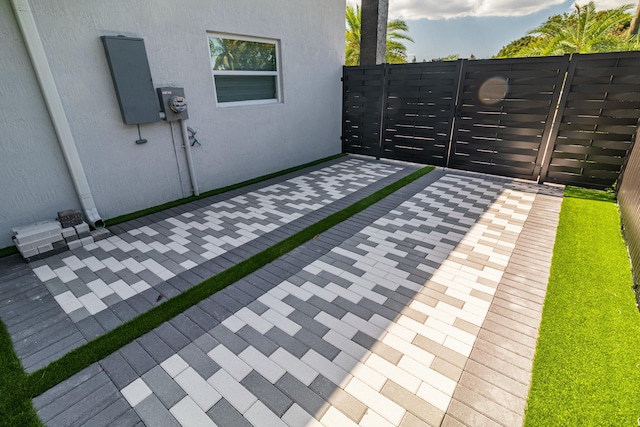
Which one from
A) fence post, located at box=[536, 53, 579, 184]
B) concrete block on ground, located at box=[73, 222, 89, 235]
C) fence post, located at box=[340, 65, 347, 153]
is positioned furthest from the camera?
fence post, located at box=[340, 65, 347, 153]

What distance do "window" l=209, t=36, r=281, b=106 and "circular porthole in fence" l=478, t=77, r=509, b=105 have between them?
408 centimetres

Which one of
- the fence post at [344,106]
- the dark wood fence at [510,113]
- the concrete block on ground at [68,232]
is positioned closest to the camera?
the concrete block on ground at [68,232]

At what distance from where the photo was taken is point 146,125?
4523 mm

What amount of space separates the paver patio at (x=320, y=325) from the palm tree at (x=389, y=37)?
12.6 meters

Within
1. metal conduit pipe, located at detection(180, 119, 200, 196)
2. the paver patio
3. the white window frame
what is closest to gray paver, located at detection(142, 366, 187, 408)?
the paver patio

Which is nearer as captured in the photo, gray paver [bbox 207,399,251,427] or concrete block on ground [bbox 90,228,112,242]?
gray paver [bbox 207,399,251,427]

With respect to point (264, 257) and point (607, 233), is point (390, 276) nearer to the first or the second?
point (264, 257)

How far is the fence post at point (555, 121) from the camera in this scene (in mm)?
5146

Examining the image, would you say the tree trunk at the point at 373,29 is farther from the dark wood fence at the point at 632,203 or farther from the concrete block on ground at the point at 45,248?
the concrete block on ground at the point at 45,248

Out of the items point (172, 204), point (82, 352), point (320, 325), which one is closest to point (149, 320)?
point (82, 352)

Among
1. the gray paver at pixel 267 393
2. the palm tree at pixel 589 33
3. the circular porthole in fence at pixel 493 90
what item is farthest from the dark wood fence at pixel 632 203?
the palm tree at pixel 589 33

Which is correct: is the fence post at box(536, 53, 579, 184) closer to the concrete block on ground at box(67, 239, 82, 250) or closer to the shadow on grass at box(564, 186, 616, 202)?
the shadow on grass at box(564, 186, 616, 202)

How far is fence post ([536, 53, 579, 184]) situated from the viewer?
5.15 meters

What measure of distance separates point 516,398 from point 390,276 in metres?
1.41
